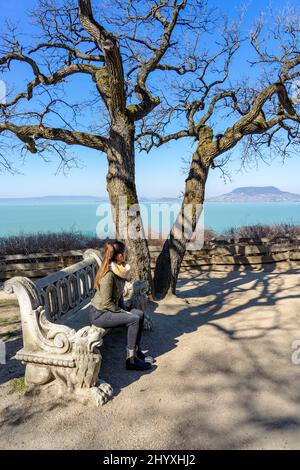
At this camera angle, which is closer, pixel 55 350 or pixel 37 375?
pixel 55 350

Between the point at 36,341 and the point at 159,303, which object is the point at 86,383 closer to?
the point at 36,341

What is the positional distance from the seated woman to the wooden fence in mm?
6592

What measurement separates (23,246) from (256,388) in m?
10.5

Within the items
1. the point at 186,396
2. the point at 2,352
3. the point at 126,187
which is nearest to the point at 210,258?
the point at 126,187

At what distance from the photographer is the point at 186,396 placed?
12.3ft

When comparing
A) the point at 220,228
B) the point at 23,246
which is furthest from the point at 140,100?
the point at 220,228

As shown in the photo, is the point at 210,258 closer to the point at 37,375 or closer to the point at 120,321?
the point at 120,321

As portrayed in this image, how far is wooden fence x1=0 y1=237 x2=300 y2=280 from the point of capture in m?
10.9

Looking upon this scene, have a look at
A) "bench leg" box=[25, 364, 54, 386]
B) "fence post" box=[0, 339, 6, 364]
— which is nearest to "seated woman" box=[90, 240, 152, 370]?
"bench leg" box=[25, 364, 54, 386]

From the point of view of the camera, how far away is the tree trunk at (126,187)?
6980mm

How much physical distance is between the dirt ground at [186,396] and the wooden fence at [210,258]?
180 inches

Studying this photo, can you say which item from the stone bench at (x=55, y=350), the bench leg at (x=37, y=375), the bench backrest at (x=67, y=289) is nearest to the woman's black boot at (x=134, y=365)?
the stone bench at (x=55, y=350)

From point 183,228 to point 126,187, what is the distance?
164 cm

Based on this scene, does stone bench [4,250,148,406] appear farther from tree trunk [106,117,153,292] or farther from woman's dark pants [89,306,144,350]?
tree trunk [106,117,153,292]
